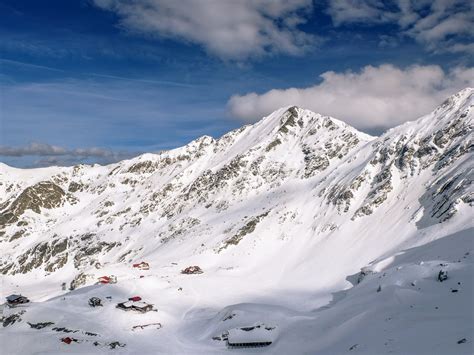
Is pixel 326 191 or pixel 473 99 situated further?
pixel 326 191

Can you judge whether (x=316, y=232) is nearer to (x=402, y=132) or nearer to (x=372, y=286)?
(x=402, y=132)

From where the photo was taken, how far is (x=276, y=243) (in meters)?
93.3

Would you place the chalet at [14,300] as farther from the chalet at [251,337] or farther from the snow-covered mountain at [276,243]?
the chalet at [251,337]

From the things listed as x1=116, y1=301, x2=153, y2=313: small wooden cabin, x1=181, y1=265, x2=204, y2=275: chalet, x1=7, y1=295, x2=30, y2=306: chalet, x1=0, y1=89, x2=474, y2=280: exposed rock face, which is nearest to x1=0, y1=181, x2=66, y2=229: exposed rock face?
x1=0, y1=89, x2=474, y2=280: exposed rock face

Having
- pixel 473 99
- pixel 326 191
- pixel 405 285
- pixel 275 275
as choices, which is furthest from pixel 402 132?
pixel 405 285

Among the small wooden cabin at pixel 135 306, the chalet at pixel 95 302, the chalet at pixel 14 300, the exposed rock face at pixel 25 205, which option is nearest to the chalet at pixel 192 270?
the chalet at pixel 95 302

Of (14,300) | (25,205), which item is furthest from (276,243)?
(25,205)

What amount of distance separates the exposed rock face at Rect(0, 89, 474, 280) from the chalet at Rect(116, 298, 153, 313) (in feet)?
107

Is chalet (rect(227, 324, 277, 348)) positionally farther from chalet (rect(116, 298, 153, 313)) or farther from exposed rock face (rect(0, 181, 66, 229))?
exposed rock face (rect(0, 181, 66, 229))

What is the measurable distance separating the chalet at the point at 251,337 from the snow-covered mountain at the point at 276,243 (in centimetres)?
120

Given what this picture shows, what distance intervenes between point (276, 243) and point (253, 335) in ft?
171

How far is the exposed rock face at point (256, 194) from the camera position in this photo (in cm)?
8681

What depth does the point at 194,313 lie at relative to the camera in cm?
5800

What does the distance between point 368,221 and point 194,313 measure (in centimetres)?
4348
